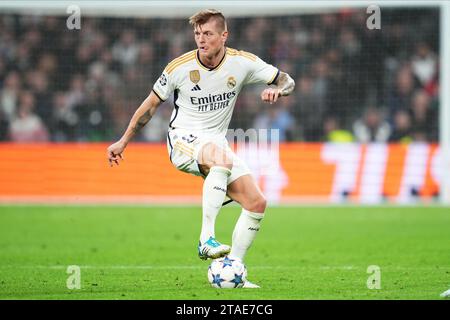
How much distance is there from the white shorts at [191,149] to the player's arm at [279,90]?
743 millimetres

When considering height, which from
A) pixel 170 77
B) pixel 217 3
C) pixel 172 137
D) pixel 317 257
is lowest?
pixel 317 257

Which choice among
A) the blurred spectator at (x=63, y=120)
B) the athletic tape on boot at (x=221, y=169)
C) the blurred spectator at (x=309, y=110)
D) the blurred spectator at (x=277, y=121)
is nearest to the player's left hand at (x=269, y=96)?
the athletic tape on boot at (x=221, y=169)

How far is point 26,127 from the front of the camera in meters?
22.2

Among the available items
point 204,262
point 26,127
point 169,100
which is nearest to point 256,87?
point 169,100

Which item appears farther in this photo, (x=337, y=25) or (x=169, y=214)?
(x=337, y=25)

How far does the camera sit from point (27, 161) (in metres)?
20.8

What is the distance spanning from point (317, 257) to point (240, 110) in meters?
12.0

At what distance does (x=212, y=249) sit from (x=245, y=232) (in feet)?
2.38

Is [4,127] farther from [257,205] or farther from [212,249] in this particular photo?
[212,249]

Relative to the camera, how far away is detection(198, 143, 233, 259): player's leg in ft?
26.3

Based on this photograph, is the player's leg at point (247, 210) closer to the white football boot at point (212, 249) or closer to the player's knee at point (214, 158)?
the player's knee at point (214, 158)

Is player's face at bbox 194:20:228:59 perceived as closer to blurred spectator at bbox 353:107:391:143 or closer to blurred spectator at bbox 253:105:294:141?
blurred spectator at bbox 253:105:294:141
